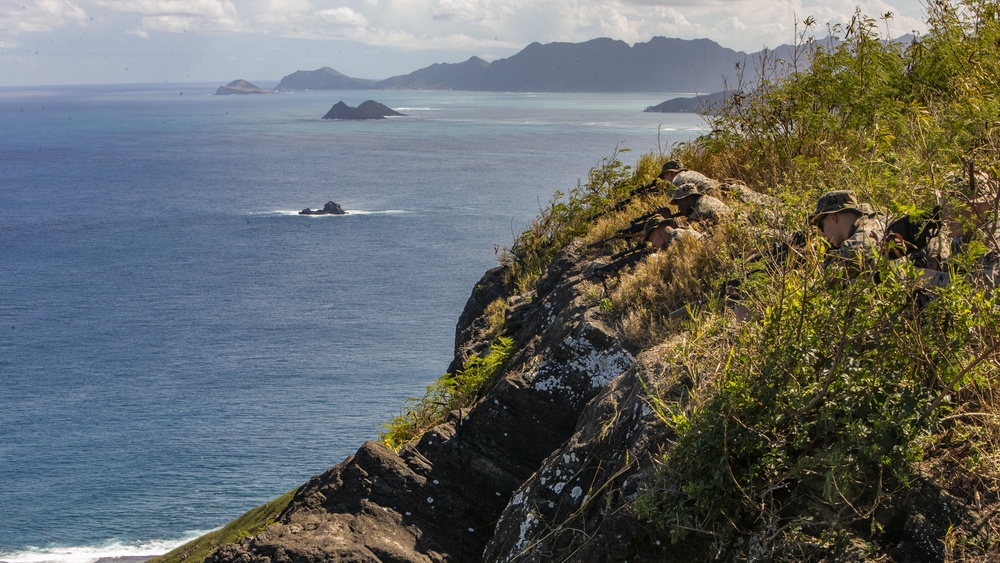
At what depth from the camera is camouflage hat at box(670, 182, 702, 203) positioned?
411 inches

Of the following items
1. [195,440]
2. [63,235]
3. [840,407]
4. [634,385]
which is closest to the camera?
[840,407]

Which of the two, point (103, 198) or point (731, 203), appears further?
point (103, 198)

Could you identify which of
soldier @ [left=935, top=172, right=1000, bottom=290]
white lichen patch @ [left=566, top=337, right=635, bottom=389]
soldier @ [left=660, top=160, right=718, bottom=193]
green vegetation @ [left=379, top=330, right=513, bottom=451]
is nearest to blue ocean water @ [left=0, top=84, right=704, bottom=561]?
soldier @ [left=660, top=160, right=718, bottom=193]

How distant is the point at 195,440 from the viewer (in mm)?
52469

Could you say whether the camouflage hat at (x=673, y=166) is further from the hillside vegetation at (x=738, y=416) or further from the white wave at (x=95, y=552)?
the white wave at (x=95, y=552)

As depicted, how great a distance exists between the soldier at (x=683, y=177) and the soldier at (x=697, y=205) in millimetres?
256

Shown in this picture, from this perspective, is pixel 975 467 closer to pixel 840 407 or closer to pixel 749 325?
pixel 840 407

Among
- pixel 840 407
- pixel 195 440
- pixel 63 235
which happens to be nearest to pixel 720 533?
pixel 840 407

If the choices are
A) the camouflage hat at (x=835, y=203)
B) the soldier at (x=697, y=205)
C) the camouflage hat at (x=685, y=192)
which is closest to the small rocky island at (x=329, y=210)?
the soldier at (x=697, y=205)

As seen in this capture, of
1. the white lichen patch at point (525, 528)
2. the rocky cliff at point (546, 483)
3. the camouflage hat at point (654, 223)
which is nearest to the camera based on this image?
the rocky cliff at point (546, 483)

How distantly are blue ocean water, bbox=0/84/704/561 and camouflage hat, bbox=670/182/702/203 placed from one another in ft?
55.5

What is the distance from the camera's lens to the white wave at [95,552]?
41188 millimetres

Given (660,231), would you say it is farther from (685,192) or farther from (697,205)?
(685,192)

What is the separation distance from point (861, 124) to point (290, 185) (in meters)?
125
